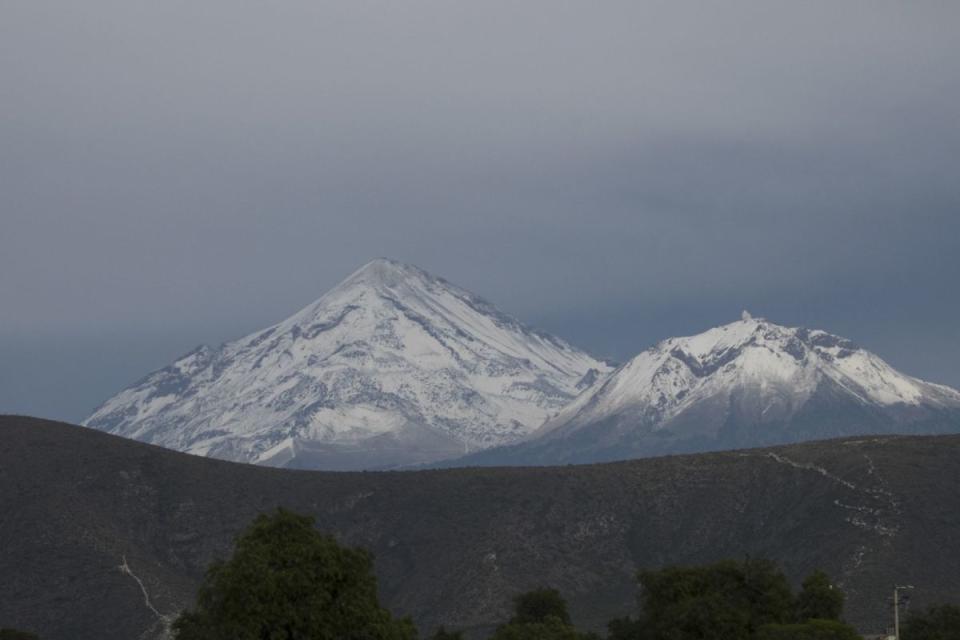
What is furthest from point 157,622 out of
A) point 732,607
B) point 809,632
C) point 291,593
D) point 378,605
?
point 291,593

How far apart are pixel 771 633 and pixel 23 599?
364 ft

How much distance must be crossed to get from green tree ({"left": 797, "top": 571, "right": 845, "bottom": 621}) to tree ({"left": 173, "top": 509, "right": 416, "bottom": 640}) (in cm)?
5234

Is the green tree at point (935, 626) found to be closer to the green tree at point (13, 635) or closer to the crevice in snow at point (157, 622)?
the green tree at point (13, 635)

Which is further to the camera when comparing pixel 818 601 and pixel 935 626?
pixel 818 601

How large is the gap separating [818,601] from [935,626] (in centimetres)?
903

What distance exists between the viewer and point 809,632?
355 ft

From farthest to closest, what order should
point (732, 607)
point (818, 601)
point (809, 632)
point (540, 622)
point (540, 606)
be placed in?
1. point (540, 606)
2. point (540, 622)
3. point (818, 601)
4. point (732, 607)
5. point (809, 632)

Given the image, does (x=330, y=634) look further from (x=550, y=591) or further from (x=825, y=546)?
(x=825, y=546)

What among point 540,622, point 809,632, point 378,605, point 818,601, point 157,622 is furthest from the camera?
point 157,622

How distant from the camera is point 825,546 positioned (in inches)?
7830

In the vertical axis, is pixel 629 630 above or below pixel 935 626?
below

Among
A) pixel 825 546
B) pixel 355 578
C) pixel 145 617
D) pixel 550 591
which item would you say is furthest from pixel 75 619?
pixel 355 578

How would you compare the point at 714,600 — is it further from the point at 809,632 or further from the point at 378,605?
the point at 378,605

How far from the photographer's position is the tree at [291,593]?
274 feet
